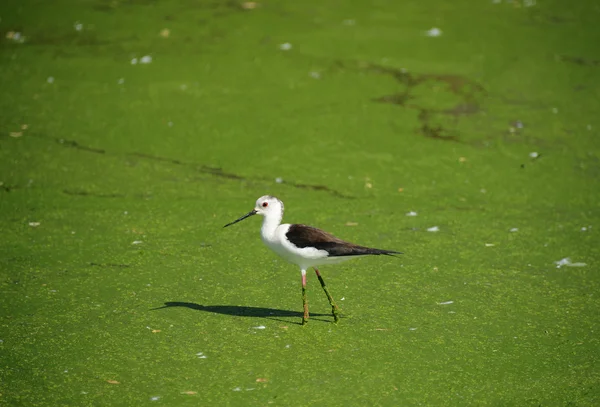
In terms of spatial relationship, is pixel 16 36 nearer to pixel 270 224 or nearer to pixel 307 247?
pixel 270 224

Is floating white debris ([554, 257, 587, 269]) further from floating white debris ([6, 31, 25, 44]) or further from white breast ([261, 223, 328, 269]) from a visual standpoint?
floating white debris ([6, 31, 25, 44])

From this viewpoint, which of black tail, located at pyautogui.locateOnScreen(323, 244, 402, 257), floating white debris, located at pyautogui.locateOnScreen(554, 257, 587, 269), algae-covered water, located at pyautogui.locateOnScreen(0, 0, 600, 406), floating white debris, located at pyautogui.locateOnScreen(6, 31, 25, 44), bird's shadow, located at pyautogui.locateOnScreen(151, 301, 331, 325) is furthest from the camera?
floating white debris, located at pyautogui.locateOnScreen(6, 31, 25, 44)

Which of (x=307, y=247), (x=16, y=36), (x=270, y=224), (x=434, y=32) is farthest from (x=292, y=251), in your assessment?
(x=16, y=36)

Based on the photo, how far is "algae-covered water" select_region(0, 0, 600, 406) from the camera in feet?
12.6

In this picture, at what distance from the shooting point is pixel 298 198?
5.95m

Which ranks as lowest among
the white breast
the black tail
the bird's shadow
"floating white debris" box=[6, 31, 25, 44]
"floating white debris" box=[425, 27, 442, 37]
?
the bird's shadow

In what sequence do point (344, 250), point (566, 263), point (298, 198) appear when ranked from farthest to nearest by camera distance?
point (298, 198)
point (566, 263)
point (344, 250)

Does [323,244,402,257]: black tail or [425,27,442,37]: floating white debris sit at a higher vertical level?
[425,27,442,37]: floating white debris

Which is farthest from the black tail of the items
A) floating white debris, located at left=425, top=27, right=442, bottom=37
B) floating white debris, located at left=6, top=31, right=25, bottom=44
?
floating white debris, located at left=6, top=31, right=25, bottom=44

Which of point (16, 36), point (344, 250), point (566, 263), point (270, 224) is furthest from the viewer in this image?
point (16, 36)

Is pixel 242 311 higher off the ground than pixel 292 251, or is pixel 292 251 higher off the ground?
pixel 292 251

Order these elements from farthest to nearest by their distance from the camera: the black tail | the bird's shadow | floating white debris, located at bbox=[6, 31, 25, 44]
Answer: floating white debris, located at bbox=[6, 31, 25, 44]
the bird's shadow
the black tail

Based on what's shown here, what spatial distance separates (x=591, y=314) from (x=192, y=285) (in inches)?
82.8

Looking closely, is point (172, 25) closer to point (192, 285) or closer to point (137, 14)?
point (137, 14)
